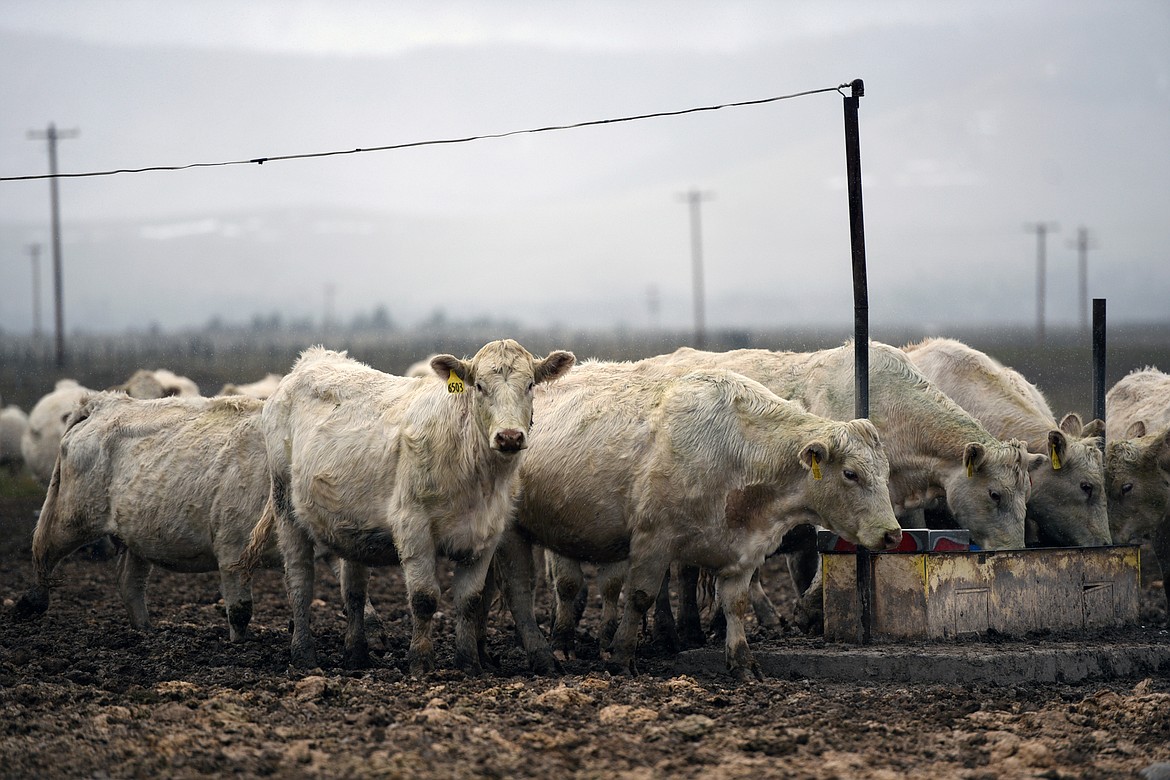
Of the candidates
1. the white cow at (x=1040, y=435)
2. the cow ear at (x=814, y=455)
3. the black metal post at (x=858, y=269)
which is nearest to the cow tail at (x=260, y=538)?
the cow ear at (x=814, y=455)

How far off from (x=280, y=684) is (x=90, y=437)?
4490 mm

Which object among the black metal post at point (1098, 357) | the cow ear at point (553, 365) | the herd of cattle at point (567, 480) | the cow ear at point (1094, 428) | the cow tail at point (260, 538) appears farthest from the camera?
the black metal post at point (1098, 357)

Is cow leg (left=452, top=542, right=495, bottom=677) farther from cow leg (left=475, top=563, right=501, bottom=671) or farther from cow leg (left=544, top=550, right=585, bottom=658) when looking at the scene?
cow leg (left=544, top=550, right=585, bottom=658)

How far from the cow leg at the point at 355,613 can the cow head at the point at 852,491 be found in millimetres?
3515

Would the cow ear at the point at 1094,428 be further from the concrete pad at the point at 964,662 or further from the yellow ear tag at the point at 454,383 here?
the yellow ear tag at the point at 454,383

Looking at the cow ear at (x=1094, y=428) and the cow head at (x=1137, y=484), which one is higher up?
the cow ear at (x=1094, y=428)

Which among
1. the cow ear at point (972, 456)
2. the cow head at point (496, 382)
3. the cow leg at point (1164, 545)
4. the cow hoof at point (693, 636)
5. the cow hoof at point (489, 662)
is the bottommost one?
the cow hoof at point (693, 636)

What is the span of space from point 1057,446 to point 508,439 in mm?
5649

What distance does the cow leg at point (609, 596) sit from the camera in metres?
10.3

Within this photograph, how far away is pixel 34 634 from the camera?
11234 millimetres

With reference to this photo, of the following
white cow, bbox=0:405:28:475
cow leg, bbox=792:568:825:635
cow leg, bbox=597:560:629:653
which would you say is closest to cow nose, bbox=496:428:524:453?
cow leg, bbox=597:560:629:653

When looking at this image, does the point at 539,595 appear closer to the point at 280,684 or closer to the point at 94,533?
the point at 94,533

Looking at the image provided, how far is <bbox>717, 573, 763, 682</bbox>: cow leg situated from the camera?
9.27 metres

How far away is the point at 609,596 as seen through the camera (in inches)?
411
